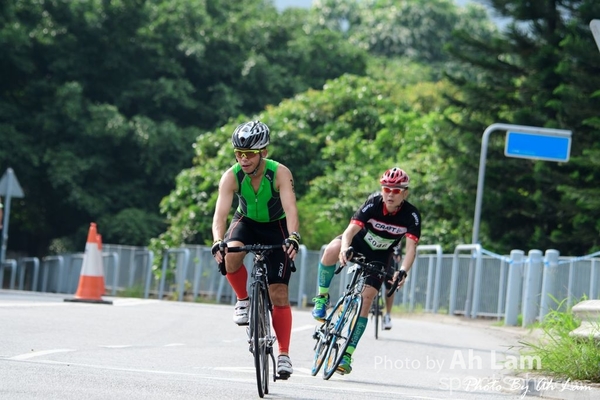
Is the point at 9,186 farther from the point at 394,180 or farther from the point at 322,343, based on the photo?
the point at 322,343

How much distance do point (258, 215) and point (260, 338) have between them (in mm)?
916

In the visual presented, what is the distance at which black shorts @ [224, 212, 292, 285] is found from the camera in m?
10.0

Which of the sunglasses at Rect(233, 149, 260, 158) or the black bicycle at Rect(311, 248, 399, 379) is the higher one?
the sunglasses at Rect(233, 149, 260, 158)

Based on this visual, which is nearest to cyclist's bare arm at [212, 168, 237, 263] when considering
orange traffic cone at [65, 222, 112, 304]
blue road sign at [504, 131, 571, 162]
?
orange traffic cone at [65, 222, 112, 304]

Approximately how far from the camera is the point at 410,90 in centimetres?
5341

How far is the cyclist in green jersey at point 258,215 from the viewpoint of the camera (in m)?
9.80

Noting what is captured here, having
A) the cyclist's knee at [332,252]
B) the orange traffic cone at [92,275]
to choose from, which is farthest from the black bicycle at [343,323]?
the orange traffic cone at [92,275]

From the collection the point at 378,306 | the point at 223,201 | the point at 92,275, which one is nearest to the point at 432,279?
the point at 92,275

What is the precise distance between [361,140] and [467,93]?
9.33 meters

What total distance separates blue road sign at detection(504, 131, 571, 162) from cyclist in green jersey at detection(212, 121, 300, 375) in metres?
18.3

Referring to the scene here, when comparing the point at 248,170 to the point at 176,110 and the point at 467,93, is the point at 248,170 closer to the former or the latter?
the point at 467,93

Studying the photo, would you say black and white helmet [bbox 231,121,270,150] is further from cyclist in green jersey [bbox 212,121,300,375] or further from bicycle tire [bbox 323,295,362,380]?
bicycle tire [bbox 323,295,362,380]

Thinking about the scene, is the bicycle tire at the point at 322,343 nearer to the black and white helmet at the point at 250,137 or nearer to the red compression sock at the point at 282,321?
the red compression sock at the point at 282,321

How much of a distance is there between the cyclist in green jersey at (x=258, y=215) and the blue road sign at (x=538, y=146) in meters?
18.3
